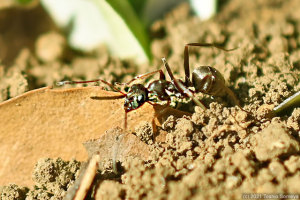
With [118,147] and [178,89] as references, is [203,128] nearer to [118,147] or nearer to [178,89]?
[178,89]

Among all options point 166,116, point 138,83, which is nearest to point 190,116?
point 166,116

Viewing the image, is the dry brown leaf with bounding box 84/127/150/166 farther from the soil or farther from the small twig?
the small twig

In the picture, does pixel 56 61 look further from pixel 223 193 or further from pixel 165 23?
pixel 223 193

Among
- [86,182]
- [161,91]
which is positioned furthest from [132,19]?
[86,182]

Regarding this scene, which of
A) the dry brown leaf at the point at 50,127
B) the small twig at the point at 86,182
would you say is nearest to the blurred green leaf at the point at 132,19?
the dry brown leaf at the point at 50,127

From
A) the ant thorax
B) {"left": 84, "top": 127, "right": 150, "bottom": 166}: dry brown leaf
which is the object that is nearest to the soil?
{"left": 84, "top": 127, "right": 150, "bottom": 166}: dry brown leaf

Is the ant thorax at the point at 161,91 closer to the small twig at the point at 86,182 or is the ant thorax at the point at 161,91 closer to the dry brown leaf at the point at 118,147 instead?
the dry brown leaf at the point at 118,147
